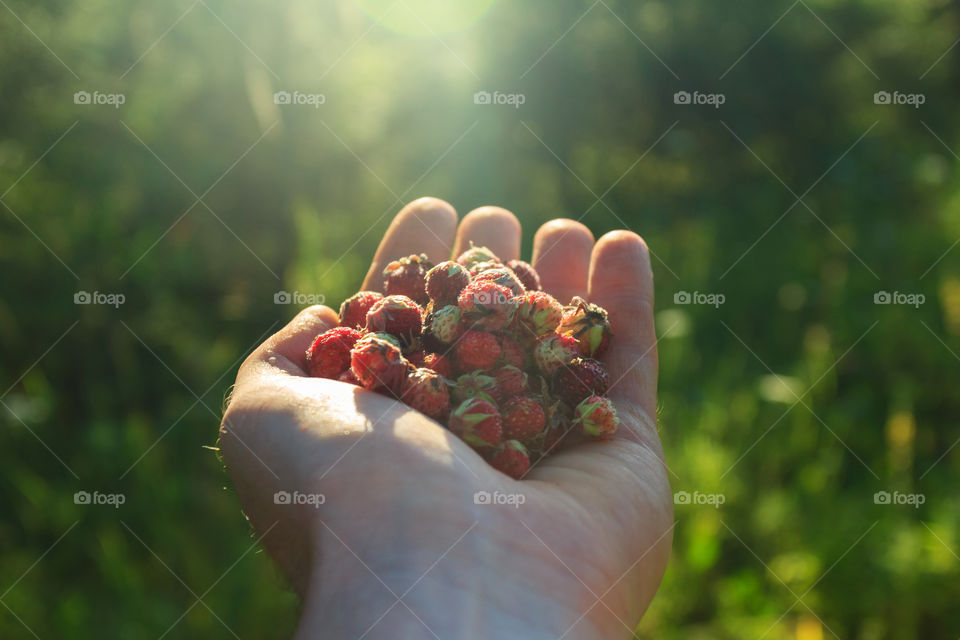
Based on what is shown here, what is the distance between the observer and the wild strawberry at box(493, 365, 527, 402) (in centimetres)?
230

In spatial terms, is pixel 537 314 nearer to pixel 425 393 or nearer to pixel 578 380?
pixel 578 380

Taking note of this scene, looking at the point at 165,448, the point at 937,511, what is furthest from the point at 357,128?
the point at 937,511

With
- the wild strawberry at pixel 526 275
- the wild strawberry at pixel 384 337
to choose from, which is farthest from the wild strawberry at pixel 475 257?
the wild strawberry at pixel 384 337

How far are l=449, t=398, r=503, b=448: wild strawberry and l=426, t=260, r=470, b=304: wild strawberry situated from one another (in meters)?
0.46

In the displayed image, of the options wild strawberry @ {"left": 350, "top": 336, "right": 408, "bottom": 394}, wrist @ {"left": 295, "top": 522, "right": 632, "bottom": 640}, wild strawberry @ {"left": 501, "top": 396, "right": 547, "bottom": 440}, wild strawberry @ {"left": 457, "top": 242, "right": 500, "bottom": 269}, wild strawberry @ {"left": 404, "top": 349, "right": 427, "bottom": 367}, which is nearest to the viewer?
wrist @ {"left": 295, "top": 522, "right": 632, "bottom": 640}

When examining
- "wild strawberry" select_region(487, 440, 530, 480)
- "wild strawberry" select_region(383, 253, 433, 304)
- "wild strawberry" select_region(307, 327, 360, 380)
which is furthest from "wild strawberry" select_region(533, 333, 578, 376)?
"wild strawberry" select_region(307, 327, 360, 380)

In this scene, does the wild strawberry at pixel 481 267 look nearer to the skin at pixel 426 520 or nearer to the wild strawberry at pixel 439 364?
the wild strawberry at pixel 439 364

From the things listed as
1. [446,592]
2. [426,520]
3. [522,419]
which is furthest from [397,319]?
[446,592]

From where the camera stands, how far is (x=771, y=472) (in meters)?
3.60

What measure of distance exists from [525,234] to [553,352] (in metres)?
2.67

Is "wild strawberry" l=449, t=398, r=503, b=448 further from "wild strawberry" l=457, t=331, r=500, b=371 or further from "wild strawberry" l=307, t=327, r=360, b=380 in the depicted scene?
"wild strawberry" l=307, t=327, r=360, b=380

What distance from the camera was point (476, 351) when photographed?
2.31m

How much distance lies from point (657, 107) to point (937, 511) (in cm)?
360

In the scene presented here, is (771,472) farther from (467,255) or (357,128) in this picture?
(357,128)
